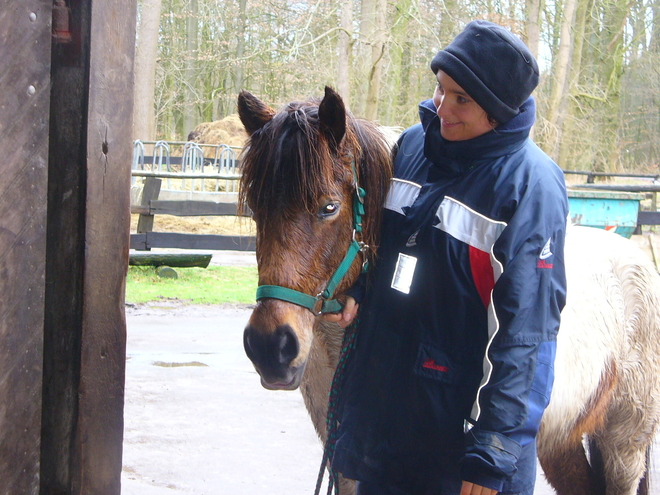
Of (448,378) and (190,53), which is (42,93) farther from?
(190,53)

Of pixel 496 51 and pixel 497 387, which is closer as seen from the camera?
pixel 497 387

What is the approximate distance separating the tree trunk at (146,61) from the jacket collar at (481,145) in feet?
46.7

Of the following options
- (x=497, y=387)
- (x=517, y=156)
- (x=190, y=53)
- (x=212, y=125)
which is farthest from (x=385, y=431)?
(x=190, y=53)

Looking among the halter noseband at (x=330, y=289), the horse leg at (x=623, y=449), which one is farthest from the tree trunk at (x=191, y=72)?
the halter noseband at (x=330, y=289)

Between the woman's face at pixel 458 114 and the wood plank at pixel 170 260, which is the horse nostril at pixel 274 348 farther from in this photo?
the wood plank at pixel 170 260

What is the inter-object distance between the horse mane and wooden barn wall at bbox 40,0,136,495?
14.9 inches

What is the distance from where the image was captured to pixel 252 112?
2170 millimetres

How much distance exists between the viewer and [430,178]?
6.56ft

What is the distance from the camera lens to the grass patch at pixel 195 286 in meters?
8.70

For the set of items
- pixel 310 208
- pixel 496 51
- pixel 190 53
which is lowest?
pixel 310 208

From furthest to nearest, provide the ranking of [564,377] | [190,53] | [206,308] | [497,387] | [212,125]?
[190,53], [212,125], [206,308], [564,377], [497,387]

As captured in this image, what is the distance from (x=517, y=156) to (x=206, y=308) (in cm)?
684

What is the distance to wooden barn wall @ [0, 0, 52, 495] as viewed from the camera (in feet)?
5.27

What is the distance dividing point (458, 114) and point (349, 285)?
0.59 meters
